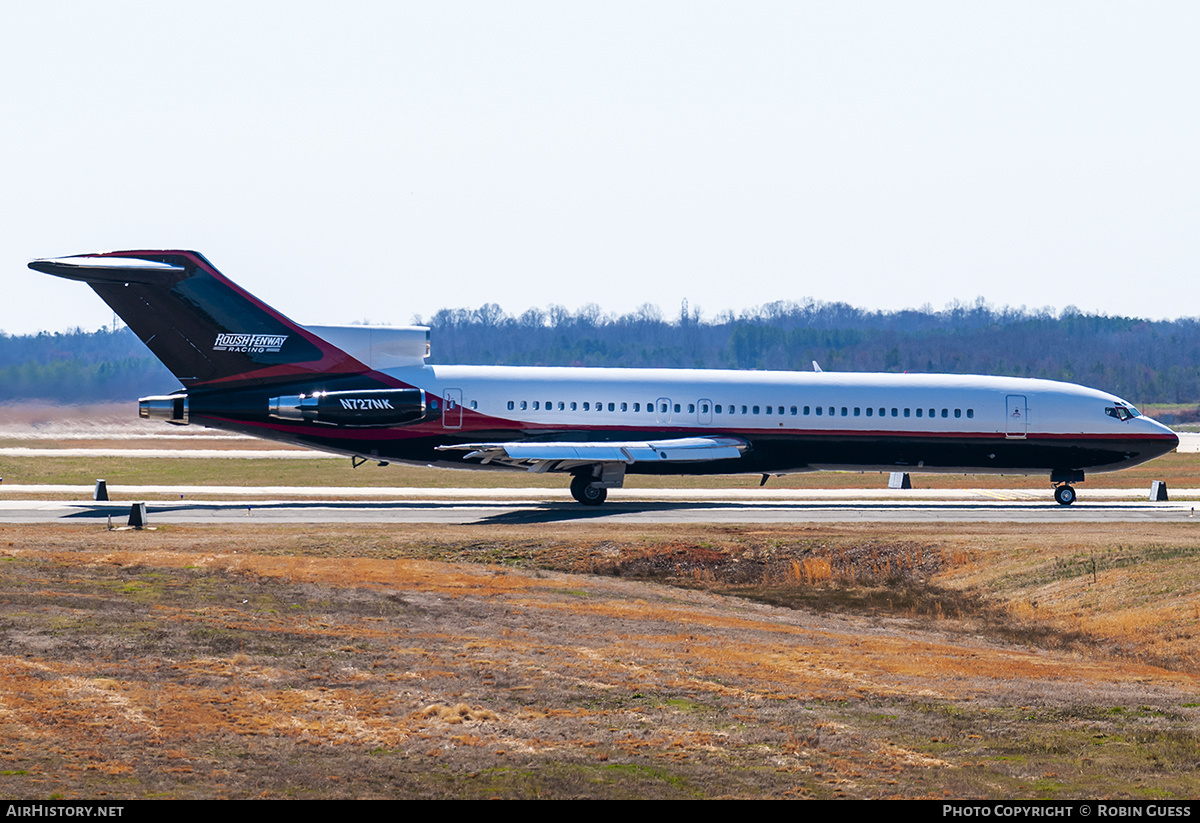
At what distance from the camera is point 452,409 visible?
38.7 meters

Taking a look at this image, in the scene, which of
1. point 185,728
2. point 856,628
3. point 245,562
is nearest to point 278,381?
point 245,562

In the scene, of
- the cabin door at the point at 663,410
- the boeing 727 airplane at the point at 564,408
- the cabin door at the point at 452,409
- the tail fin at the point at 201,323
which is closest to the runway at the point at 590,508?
the boeing 727 airplane at the point at 564,408

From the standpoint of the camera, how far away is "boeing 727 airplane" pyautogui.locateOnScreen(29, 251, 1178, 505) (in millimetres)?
37438

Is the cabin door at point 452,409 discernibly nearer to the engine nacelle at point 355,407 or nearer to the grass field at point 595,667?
the engine nacelle at point 355,407

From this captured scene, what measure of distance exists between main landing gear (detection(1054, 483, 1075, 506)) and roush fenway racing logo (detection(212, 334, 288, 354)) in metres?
26.2

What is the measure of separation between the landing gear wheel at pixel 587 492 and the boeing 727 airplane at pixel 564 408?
0.19 ft

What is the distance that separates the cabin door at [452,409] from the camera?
38.6 meters

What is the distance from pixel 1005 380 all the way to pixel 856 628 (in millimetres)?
23069

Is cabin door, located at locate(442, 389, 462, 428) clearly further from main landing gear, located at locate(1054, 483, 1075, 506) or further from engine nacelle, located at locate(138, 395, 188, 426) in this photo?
main landing gear, located at locate(1054, 483, 1075, 506)

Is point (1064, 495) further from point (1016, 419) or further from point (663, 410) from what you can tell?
point (663, 410)

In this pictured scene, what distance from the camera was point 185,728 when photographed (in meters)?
13.2

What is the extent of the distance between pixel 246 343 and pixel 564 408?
1011cm

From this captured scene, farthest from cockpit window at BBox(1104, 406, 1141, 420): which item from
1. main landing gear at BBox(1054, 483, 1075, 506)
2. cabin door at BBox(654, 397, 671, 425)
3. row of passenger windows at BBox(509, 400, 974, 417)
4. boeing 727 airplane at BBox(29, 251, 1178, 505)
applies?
cabin door at BBox(654, 397, 671, 425)

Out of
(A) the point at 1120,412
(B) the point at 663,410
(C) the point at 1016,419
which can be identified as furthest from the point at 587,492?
(A) the point at 1120,412
